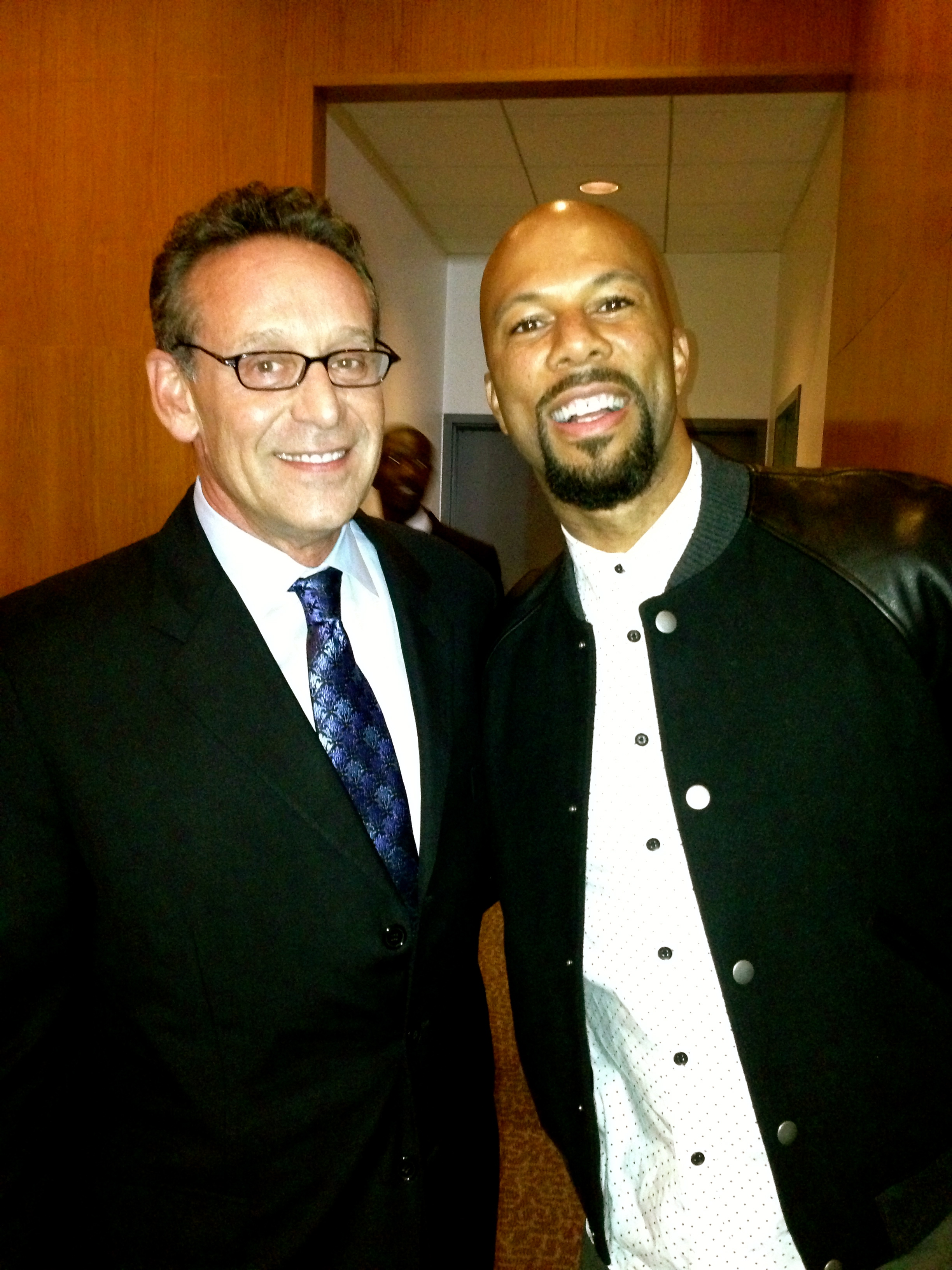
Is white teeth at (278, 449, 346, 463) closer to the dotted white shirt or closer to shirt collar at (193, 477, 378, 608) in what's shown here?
shirt collar at (193, 477, 378, 608)

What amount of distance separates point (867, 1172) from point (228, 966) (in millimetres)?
809

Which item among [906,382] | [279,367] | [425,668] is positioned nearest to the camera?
[279,367]

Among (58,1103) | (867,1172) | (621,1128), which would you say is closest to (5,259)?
(58,1103)

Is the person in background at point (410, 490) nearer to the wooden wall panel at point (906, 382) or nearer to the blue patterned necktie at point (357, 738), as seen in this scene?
the wooden wall panel at point (906, 382)

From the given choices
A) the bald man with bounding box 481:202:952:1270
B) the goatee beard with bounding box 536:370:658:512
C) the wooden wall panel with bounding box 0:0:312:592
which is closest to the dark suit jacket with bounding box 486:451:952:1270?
the bald man with bounding box 481:202:952:1270

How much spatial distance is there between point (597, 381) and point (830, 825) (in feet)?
2.18

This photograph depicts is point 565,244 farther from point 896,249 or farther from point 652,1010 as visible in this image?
point 896,249

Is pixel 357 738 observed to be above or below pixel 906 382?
below

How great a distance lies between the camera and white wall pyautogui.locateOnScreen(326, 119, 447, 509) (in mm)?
4324

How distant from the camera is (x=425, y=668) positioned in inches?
56.2

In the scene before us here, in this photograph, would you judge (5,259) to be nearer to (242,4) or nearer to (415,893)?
(242,4)

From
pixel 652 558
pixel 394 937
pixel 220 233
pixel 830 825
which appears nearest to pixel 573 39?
pixel 220 233

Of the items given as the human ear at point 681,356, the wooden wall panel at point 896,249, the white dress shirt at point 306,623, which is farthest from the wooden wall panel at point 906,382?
the white dress shirt at point 306,623

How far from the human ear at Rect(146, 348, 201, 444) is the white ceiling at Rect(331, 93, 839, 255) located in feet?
9.04
